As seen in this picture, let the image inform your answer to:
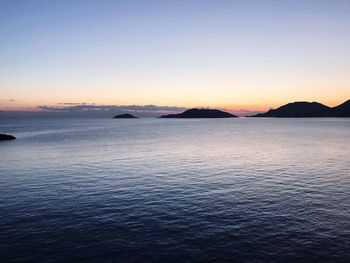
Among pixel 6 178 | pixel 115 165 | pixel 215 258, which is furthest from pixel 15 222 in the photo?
pixel 115 165

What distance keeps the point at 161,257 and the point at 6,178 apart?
4524cm

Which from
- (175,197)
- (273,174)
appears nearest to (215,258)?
(175,197)

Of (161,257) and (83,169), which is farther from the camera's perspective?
(83,169)

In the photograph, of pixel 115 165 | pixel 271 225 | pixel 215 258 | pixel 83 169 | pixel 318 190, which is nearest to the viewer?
pixel 215 258

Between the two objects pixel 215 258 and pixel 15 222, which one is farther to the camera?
pixel 15 222

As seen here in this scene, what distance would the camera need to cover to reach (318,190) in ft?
148

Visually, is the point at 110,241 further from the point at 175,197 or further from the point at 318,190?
the point at 318,190

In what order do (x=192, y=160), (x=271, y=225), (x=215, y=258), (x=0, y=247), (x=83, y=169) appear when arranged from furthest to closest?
(x=192, y=160), (x=83, y=169), (x=271, y=225), (x=0, y=247), (x=215, y=258)

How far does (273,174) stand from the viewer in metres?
58.7

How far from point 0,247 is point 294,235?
28.3m

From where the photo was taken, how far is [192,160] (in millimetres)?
78875

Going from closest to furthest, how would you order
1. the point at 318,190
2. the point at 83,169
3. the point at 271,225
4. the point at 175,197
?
1. the point at 271,225
2. the point at 175,197
3. the point at 318,190
4. the point at 83,169

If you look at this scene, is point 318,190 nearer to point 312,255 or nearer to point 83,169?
point 312,255

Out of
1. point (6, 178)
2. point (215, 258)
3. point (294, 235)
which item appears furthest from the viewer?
point (6, 178)
